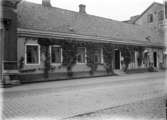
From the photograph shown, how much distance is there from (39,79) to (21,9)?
627 centimetres

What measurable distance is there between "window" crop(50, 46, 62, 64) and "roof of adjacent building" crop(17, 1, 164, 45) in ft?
4.86

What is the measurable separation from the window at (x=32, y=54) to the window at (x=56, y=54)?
123cm

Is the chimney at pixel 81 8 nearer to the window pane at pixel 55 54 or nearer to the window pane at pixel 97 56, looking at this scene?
the window pane at pixel 97 56

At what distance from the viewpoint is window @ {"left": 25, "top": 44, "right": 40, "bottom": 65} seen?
13484 mm

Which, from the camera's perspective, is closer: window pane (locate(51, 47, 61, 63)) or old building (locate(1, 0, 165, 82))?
old building (locate(1, 0, 165, 82))

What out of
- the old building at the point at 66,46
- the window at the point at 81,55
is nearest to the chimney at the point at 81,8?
the old building at the point at 66,46

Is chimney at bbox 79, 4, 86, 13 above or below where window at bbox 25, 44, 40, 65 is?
above

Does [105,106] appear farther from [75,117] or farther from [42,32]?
[42,32]

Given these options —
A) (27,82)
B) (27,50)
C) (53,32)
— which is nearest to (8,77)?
(27,82)

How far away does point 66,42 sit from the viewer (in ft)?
50.7

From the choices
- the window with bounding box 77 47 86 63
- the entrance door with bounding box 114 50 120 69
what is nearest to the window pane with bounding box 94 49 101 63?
the window with bounding box 77 47 86 63

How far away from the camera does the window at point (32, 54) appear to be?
13484 mm

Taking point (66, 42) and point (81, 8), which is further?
point (81, 8)

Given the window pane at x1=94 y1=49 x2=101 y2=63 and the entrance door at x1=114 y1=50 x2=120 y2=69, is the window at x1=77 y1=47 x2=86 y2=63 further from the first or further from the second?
the entrance door at x1=114 y1=50 x2=120 y2=69
